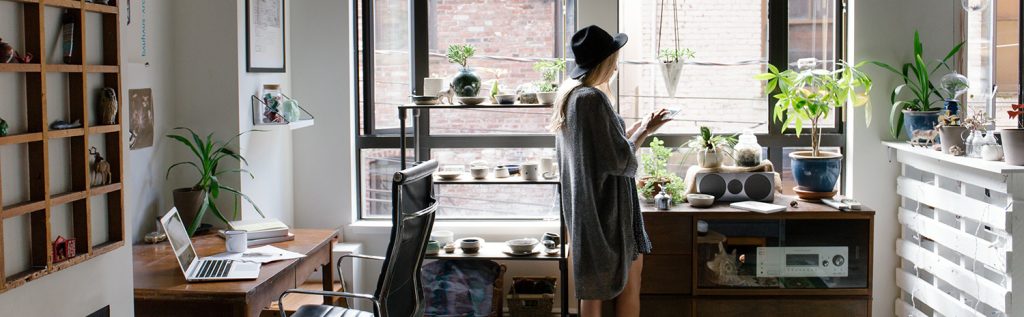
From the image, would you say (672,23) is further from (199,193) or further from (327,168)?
(199,193)

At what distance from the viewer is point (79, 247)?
8.34 ft

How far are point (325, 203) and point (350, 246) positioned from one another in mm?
289

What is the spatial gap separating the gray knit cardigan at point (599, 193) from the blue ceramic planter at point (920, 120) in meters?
1.44

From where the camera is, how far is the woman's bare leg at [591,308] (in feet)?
14.0

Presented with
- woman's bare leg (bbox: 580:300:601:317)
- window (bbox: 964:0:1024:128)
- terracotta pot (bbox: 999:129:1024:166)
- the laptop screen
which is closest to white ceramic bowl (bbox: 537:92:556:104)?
woman's bare leg (bbox: 580:300:601:317)

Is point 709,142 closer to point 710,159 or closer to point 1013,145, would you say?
point 710,159

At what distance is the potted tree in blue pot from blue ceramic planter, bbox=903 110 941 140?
7.5 inches

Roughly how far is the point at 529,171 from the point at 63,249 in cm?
250

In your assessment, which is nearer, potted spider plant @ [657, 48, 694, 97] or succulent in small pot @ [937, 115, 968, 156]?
succulent in small pot @ [937, 115, 968, 156]

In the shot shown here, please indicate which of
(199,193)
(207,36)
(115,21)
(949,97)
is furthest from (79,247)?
(949,97)

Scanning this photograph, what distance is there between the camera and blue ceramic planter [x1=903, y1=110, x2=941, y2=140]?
4.61 metres

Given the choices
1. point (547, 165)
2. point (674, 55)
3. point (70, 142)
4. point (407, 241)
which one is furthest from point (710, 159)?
point (70, 142)

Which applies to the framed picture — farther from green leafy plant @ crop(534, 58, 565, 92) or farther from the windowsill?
green leafy plant @ crop(534, 58, 565, 92)

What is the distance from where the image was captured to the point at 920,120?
15.3 ft
